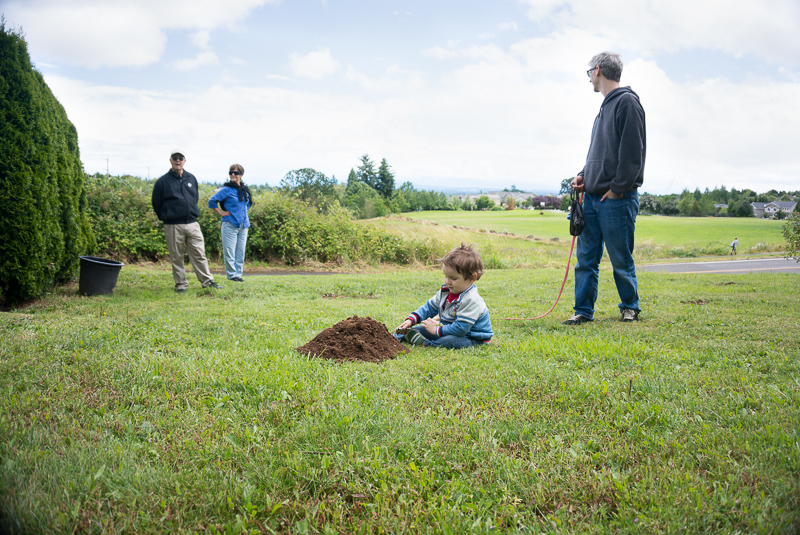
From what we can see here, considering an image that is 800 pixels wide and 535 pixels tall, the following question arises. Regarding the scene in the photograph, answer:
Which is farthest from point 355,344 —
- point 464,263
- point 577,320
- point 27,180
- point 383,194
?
point 383,194

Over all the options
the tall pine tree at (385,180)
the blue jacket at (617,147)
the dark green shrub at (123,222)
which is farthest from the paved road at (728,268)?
the tall pine tree at (385,180)

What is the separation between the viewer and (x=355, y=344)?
157 inches

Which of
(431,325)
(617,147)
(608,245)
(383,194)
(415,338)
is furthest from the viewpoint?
(383,194)

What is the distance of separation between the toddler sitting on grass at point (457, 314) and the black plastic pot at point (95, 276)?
5.27 m

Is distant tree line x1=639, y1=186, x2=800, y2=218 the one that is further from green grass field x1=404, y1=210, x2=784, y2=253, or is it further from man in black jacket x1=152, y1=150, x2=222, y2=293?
man in black jacket x1=152, y1=150, x2=222, y2=293

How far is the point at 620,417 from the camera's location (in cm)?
264

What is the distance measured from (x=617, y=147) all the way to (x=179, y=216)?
23.8 ft

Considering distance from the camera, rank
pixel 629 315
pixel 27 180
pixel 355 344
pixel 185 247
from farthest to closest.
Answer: pixel 185 247, pixel 27 180, pixel 629 315, pixel 355 344

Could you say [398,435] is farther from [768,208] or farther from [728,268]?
[768,208]

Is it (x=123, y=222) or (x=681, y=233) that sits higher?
(x=681, y=233)

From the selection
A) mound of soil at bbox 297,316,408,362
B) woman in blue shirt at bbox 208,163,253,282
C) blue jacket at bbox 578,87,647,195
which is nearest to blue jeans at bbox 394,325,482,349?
mound of soil at bbox 297,316,408,362

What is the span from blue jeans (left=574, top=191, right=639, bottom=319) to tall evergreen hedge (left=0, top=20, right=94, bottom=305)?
7138 mm

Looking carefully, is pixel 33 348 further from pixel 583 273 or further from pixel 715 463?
pixel 583 273

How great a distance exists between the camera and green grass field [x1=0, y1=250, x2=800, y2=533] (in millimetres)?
1821
